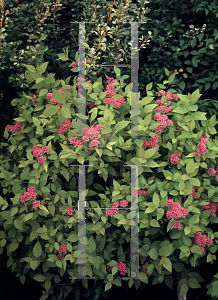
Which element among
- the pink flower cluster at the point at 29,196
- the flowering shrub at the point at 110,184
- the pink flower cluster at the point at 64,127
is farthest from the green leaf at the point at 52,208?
the pink flower cluster at the point at 64,127

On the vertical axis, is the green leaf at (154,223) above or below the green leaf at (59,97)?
below

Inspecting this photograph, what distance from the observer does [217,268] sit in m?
2.66

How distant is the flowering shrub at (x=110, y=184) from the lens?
2.11 metres

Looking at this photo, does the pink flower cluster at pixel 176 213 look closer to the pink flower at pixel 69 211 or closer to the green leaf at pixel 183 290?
the green leaf at pixel 183 290

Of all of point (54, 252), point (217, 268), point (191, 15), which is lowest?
point (217, 268)

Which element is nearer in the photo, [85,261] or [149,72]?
[85,261]

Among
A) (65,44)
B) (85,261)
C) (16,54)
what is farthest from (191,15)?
(85,261)

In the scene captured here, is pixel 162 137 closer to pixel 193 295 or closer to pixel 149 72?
pixel 149 72

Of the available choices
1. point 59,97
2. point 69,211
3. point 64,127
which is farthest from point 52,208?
point 59,97

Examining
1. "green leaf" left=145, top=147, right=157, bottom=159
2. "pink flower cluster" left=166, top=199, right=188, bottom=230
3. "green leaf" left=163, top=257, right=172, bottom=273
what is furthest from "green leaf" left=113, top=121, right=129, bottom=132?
"green leaf" left=163, top=257, right=172, bottom=273

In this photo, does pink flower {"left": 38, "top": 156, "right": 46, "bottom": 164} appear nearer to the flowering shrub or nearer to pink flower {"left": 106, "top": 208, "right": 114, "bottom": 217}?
the flowering shrub

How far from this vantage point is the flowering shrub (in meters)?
2.11

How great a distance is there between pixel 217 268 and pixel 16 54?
8.79ft

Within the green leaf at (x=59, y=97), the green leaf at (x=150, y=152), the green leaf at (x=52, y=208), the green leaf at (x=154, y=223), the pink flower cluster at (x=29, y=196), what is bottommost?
the green leaf at (x=154, y=223)
